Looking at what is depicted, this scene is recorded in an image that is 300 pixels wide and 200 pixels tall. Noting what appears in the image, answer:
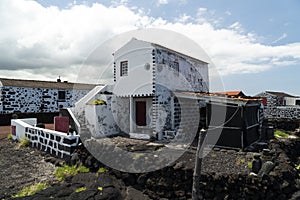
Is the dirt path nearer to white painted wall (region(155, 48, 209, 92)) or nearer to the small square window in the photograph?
white painted wall (region(155, 48, 209, 92))

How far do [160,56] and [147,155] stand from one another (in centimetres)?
725

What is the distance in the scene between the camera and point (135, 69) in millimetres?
14375

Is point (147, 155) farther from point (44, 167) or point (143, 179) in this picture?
point (44, 167)

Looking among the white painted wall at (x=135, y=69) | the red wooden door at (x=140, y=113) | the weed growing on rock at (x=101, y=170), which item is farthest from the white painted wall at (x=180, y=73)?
the weed growing on rock at (x=101, y=170)

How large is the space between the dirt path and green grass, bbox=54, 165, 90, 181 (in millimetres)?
228

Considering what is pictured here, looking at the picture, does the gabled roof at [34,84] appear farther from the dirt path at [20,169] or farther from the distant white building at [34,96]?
the dirt path at [20,169]

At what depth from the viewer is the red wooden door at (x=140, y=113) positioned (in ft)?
49.1

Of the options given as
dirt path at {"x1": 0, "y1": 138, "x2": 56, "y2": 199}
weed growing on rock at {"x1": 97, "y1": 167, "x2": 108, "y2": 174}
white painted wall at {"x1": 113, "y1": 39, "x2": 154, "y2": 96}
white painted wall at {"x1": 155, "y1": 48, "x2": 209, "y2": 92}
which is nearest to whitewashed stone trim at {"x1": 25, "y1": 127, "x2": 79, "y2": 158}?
dirt path at {"x1": 0, "y1": 138, "x2": 56, "y2": 199}

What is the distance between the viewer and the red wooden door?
590 inches

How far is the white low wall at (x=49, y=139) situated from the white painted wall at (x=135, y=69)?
4.82 metres

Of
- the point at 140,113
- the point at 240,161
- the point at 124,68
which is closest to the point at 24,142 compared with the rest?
the point at 140,113

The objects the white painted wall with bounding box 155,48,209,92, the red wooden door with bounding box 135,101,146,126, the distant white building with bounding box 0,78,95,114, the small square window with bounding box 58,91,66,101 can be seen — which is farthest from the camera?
the small square window with bounding box 58,91,66,101

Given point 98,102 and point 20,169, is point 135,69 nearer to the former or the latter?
point 98,102

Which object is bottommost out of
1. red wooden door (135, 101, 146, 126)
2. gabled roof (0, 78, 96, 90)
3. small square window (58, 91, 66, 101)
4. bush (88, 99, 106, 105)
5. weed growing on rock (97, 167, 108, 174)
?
weed growing on rock (97, 167, 108, 174)
